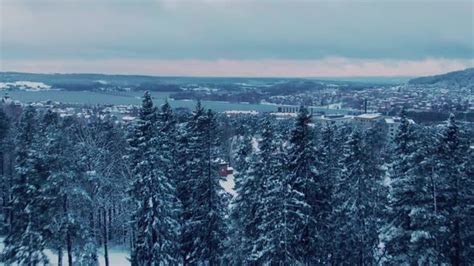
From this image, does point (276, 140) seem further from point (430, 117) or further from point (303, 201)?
point (430, 117)

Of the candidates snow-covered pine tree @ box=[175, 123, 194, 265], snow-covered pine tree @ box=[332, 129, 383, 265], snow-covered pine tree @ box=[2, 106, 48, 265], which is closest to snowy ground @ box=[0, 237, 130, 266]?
snow-covered pine tree @ box=[2, 106, 48, 265]

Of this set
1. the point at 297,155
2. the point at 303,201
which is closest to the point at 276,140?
the point at 297,155

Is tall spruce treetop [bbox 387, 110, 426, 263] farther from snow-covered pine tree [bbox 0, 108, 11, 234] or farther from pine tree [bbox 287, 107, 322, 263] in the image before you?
snow-covered pine tree [bbox 0, 108, 11, 234]

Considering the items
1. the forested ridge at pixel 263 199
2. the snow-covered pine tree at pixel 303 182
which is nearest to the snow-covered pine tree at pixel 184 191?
the forested ridge at pixel 263 199

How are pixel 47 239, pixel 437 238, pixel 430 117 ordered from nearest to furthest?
pixel 437 238, pixel 47 239, pixel 430 117

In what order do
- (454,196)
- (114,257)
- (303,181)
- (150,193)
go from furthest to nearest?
(114,257)
(150,193)
(303,181)
(454,196)

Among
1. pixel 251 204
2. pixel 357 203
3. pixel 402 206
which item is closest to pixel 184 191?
pixel 251 204

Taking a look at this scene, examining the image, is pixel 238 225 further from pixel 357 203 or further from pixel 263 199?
pixel 357 203
